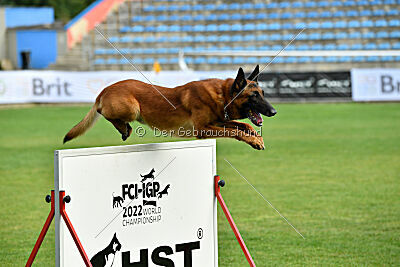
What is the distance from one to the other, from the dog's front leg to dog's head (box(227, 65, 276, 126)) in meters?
0.11

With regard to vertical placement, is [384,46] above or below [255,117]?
above

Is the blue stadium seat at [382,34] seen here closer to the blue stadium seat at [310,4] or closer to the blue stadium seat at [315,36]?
the blue stadium seat at [310,4]

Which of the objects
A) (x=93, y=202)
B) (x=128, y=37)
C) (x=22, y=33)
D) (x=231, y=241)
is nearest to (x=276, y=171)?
(x=231, y=241)

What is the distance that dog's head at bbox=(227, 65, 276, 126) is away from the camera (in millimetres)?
2973

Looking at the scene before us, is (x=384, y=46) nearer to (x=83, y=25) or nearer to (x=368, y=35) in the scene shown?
(x=368, y=35)

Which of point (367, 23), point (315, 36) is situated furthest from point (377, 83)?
point (367, 23)

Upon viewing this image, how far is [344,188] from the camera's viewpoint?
1088 cm

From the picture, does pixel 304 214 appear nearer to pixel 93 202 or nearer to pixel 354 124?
pixel 93 202

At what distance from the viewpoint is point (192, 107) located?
3047 mm

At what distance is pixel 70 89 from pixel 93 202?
69.7ft

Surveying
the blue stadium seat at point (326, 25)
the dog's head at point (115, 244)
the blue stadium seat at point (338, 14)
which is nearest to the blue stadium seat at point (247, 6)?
the blue stadium seat at point (326, 25)

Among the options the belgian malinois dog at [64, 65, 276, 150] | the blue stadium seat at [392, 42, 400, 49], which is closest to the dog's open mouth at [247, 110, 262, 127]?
the belgian malinois dog at [64, 65, 276, 150]

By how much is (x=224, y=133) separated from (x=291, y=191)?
7.70m

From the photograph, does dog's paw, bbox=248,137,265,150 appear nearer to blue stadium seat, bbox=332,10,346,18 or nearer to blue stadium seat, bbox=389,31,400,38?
blue stadium seat, bbox=332,10,346,18
